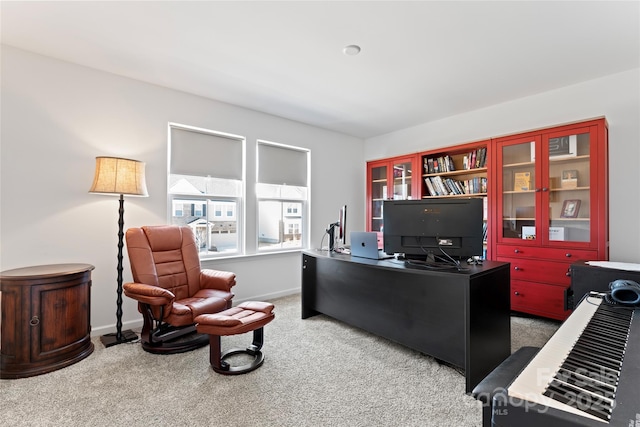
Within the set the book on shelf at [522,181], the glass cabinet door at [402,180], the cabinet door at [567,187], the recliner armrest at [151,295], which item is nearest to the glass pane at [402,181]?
the glass cabinet door at [402,180]

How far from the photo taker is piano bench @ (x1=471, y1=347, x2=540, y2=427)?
35.7 inches

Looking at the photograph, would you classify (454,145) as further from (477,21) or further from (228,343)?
(228,343)

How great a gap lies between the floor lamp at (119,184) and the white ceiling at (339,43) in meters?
0.96

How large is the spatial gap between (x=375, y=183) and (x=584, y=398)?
4598 millimetres

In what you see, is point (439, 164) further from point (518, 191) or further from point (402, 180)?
point (518, 191)

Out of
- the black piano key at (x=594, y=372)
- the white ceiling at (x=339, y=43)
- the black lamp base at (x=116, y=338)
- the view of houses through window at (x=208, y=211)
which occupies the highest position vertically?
the white ceiling at (x=339, y=43)

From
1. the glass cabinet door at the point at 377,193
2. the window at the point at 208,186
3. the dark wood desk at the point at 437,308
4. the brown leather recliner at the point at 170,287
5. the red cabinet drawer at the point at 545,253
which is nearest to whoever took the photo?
the dark wood desk at the point at 437,308

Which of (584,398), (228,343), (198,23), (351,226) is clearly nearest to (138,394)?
(228,343)

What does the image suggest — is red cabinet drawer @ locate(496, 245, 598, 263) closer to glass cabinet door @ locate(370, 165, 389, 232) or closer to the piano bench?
glass cabinet door @ locate(370, 165, 389, 232)

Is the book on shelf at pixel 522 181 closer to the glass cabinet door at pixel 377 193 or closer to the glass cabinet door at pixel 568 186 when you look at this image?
the glass cabinet door at pixel 568 186

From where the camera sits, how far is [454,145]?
3.98m

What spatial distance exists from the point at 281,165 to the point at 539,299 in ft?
11.5

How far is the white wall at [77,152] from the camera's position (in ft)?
8.32

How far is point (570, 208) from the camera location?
3098mm
